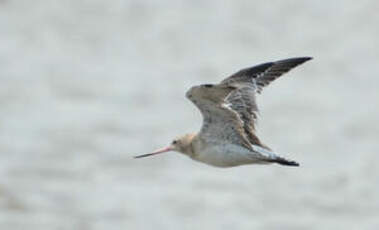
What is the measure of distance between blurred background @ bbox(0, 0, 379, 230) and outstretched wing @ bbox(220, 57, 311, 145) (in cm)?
777

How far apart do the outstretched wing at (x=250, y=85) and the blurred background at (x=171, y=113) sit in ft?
25.5

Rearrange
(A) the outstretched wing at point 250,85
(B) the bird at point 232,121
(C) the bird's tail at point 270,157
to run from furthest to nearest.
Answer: (A) the outstretched wing at point 250,85
(B) the bird at point 232,121
(C) the bird's tail at point 270,157

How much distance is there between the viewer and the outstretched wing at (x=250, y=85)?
10.5 m

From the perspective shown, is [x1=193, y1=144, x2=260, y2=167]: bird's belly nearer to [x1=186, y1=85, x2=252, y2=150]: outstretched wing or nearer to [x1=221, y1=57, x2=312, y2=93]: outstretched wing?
[x1=186, y1=85, x2=252, y2=150]: outstretched wing

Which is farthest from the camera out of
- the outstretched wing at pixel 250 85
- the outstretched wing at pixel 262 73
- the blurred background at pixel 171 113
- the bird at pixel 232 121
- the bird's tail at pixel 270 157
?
the blurred background at pixel 171 113

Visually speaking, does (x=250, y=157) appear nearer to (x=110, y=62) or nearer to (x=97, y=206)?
(x=97, y=206)

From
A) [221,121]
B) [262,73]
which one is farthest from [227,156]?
[262,73]

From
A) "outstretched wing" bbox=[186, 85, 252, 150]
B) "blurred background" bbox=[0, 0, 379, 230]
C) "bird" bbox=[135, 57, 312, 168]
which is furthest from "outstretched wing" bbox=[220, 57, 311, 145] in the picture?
"blurred background" bbox=[0, 0, 379, 230]

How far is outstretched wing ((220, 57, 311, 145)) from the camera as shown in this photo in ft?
34.6

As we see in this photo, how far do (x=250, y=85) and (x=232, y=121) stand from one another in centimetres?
50

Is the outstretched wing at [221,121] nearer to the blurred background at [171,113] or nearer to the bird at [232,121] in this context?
the bird at [232,121]

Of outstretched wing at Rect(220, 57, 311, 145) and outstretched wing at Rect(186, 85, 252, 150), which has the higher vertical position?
outstretched wing at Rect(220, 57, 311, 145)

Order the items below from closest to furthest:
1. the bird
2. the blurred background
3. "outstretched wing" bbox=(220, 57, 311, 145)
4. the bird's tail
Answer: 1. the bird's tail
2. the bird
3. "outstretched wing" bbox=(220, 57, 311, 145)
4. the blurred background

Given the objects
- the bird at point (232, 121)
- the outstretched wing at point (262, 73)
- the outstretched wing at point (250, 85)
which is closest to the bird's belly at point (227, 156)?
the bird at point (232, 121)
